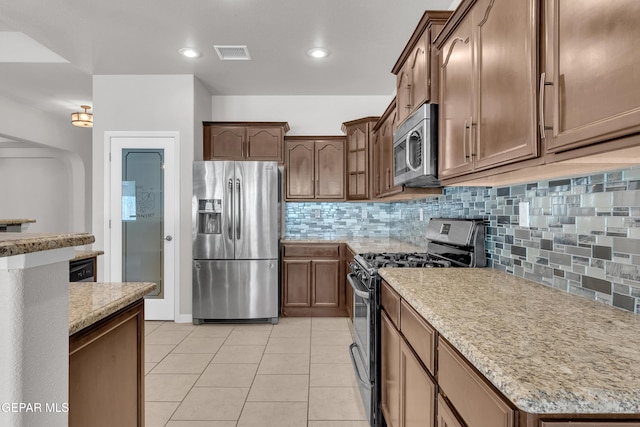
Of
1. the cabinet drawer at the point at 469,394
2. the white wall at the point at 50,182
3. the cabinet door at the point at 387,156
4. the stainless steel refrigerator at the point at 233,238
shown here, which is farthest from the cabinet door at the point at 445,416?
the white wall at the point at 50,182

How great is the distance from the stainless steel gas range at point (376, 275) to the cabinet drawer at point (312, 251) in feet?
5.01

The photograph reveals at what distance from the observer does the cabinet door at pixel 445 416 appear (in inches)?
39.0

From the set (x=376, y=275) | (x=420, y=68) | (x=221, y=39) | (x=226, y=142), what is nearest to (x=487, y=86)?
(x=420, y=68)

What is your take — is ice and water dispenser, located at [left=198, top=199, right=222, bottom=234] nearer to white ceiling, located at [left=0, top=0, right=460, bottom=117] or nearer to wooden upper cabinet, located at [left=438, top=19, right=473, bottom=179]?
white ceiling, located at [left=0, top=0, right=460, bottom=117]

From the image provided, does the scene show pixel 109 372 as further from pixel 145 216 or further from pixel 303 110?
pixel 303 110

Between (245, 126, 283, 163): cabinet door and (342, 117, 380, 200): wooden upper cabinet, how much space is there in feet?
2.73

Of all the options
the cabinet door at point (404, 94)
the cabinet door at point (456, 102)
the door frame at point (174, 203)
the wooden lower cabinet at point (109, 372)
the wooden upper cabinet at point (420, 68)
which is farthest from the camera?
the door frame at point (174, 203)

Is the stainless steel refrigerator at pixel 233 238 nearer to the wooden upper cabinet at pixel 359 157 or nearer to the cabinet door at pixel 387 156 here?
the wooden upper cabinet at pixel 359 157

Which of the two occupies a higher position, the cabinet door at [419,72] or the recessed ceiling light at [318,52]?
the recessed ceiling light at [318,52]

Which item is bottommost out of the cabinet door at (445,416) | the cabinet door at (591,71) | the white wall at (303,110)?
the cabinet door at (445,416)

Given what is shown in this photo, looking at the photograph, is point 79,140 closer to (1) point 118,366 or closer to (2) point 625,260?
(1) point 118,366

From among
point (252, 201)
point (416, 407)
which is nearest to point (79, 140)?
point (252, 201)

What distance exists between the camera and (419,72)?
84.5 inches

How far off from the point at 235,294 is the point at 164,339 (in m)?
0.79
